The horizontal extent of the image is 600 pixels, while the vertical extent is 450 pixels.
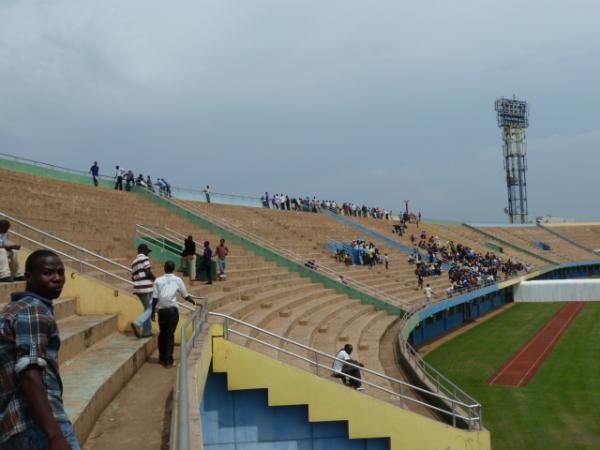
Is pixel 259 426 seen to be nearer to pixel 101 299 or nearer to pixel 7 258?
pixel 101 299

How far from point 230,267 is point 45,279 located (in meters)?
A: 13.9

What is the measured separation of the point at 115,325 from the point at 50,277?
628cm

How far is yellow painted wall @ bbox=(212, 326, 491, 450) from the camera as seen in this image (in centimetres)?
891

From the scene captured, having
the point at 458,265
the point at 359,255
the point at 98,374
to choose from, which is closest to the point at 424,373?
the point at 98,374

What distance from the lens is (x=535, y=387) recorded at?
17062mm

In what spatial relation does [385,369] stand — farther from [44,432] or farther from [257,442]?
[44,432]

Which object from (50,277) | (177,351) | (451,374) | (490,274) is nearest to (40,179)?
(177,351)

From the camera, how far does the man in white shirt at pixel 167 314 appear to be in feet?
22.9

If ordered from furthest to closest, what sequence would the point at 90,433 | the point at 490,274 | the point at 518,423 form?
the point at 490,274 < the point at 518,423 < the point at 90,433

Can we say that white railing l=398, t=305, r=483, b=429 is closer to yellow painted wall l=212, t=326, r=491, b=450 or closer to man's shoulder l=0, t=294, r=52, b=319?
yellow painted wall l=212, t=326, r=491, b=450

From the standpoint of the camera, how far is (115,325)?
848cm

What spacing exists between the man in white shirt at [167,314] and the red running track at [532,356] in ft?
45.7

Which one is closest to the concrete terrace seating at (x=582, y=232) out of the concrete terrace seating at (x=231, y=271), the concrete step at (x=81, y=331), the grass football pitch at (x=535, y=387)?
the grass football pitch at (x=535, y=387)

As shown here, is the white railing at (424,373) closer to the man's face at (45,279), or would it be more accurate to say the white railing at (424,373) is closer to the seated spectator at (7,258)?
the seated spectator at (7,258)
